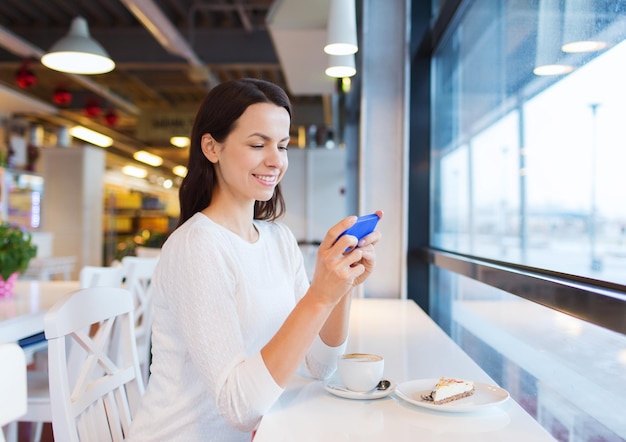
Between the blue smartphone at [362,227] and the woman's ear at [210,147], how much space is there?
417 mm

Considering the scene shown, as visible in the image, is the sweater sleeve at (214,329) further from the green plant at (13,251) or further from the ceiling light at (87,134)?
the ceiling light at (87,134)

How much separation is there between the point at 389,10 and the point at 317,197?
189 inches

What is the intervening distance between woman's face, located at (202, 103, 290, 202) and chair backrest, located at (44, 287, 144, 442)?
434mm

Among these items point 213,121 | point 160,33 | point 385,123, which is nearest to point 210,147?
point 213,121

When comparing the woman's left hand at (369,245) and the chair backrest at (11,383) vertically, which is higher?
the woman's left hand at (369,245)

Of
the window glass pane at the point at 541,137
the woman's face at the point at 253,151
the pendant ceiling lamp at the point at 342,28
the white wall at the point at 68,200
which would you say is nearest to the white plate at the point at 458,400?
the window glass pane at the point at 541,137

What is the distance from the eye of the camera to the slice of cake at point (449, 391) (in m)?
1.16

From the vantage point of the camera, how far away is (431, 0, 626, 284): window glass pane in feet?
3.71

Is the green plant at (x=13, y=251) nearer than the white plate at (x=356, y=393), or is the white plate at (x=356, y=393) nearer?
the white plate at (x=356, y=393)

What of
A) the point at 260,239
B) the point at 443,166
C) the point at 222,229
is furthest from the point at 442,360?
the point at 443,166

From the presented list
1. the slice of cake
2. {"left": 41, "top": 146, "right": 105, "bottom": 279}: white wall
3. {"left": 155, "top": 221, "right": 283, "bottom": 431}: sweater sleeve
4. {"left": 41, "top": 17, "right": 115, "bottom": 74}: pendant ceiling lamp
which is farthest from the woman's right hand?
{"left": 41, "top": 146, "right": 105, "bottom": 279}: white wall

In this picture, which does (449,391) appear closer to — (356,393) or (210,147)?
(356,393)

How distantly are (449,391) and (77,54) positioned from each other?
3682mm

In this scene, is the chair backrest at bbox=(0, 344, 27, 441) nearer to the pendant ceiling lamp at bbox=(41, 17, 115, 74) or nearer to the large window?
the large window
